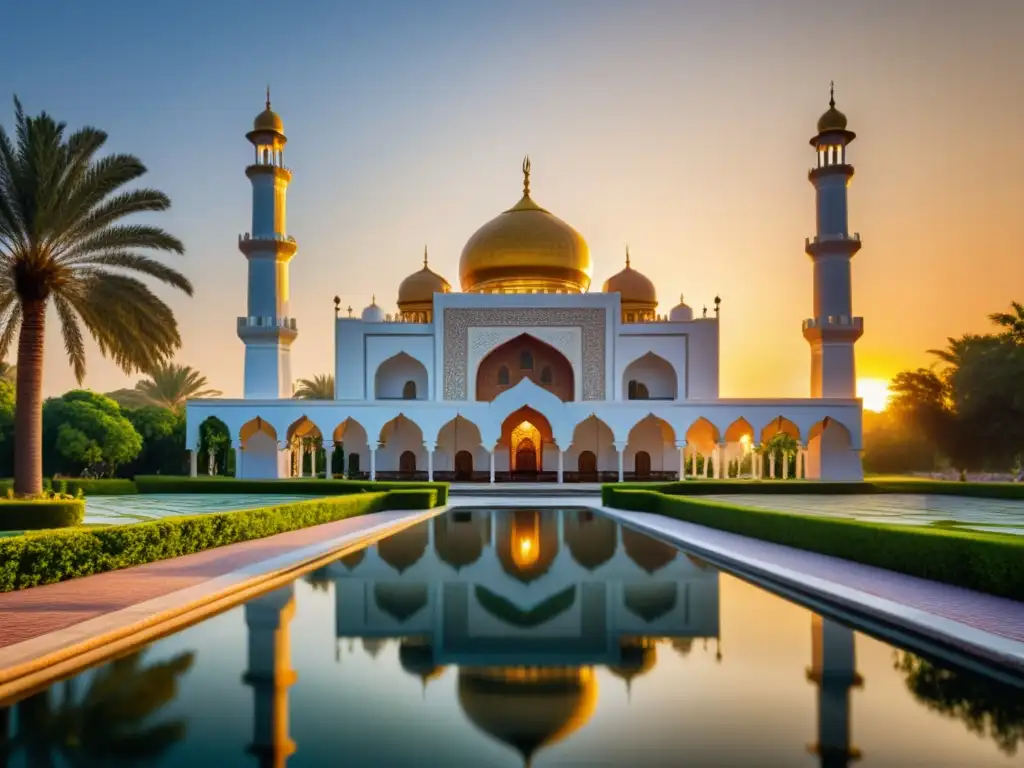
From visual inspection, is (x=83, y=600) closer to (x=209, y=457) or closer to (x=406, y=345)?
(x=406, y=345)

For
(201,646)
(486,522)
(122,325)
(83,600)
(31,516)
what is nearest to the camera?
(201,646)

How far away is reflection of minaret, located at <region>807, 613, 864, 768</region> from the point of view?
3371mm

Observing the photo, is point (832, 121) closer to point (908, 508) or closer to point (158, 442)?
point (908, 508)

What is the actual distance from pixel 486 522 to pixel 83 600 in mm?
8318

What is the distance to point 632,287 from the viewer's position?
31578 millimetres

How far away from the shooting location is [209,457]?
29391 millimetres

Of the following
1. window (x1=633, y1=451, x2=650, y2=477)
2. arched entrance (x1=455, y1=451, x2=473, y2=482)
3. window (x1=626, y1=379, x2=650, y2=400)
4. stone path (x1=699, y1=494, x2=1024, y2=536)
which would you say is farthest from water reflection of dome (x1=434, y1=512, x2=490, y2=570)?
window (x1=626, y1=379, x2=650, y2=400)

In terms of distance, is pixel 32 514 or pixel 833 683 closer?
pixel 833 683

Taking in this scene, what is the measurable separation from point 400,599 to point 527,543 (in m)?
4.17

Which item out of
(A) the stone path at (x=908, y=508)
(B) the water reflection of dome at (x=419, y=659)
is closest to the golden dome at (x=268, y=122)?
(A) the stone path at (x=908, y=508)

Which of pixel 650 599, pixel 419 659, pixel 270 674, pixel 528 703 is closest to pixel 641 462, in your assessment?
pixel 650 599

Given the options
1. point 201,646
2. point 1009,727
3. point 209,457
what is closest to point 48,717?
point 201,646

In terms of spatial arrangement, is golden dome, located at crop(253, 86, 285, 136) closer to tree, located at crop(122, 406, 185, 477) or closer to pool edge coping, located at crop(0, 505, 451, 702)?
tree, located at crop(122, 406, 185, 477)

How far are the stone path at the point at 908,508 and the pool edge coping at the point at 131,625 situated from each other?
812cm
